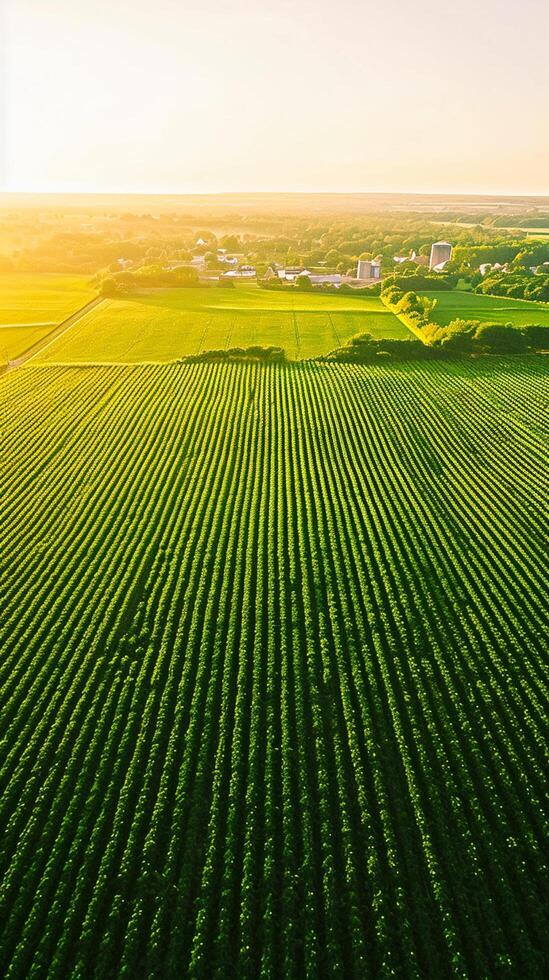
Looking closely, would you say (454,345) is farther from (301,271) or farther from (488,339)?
(301,271)

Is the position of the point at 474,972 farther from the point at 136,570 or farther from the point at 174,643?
the point at 136,570

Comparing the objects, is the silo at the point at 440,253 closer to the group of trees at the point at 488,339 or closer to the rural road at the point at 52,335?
the group of trees at the point at 488,339

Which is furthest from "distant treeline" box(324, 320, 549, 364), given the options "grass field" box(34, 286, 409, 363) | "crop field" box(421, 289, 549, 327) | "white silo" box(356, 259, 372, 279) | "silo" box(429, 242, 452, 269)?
"silo" box(429, 242, 452, 269)

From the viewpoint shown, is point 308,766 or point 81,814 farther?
point 308,766

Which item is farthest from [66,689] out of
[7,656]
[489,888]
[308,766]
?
[489,888]

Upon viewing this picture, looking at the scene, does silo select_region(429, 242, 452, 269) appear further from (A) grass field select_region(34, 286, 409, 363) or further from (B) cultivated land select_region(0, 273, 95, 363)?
(B) cultivated land select_region(0, 273, 95, 363)

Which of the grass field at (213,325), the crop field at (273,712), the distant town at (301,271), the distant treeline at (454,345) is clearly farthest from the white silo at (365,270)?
the crop field at (273,712)
